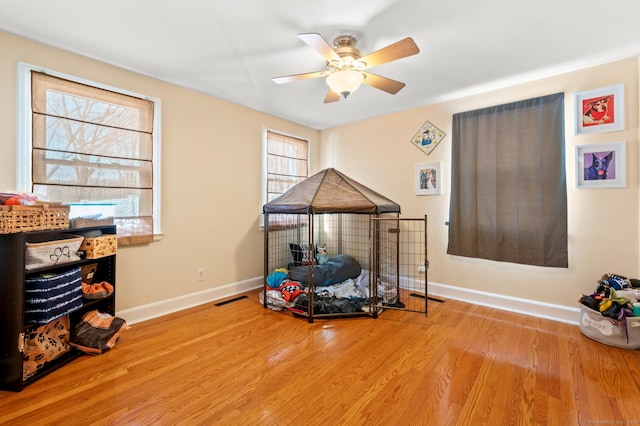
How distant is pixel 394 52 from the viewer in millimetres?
1928

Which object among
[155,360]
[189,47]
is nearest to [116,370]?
[155,360]

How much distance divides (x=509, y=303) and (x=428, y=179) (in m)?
1.72

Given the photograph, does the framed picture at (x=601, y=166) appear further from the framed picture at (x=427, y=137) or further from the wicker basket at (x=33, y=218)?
the wicker basket at (x=33, y=218)

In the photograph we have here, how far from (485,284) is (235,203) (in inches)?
128

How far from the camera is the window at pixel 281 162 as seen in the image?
4.06 meters

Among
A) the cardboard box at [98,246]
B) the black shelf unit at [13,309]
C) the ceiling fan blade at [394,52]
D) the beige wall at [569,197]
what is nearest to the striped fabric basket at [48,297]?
the black shelf unit at [13,309]

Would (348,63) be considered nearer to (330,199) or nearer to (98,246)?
(330,199)

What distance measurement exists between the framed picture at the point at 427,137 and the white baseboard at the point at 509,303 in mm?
1820

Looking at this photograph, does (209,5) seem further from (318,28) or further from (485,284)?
(485,284)

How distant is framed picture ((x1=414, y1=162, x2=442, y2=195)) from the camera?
3.62 metres

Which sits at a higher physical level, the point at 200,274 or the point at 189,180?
the point at 189,180

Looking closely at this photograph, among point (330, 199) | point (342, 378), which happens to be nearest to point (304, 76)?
point (330, 199)

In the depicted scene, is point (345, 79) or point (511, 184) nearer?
point (345, 79)

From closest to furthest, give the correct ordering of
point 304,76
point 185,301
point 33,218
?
point 33,218
point 304,76
point 185,301
